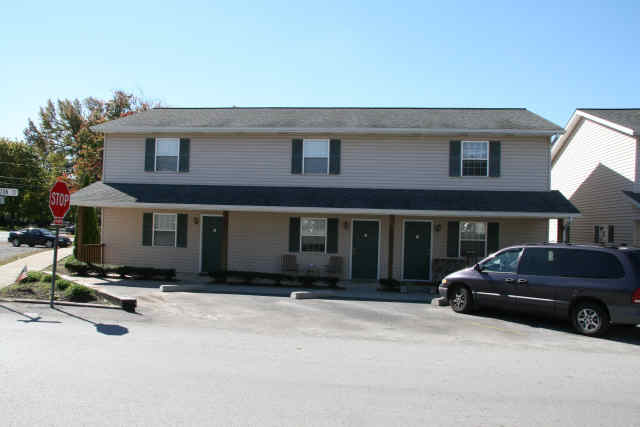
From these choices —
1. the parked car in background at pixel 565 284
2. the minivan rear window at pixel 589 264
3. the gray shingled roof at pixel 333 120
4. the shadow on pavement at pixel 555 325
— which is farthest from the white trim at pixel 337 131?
the minivan rear window at pixel 589 264

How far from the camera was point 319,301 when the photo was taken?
12.8 metres

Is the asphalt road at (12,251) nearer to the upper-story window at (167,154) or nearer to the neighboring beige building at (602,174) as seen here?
the upper-story window at (167,154)

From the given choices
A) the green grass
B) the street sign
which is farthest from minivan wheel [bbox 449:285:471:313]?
the street sign

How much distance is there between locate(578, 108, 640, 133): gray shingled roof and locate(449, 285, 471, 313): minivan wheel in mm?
9765

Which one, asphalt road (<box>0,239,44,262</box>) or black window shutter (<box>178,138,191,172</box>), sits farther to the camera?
asphalt road (<box>0,239,44,262</box>)

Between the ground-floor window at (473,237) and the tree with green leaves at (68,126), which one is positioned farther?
the tree with green leaves at (68,126)

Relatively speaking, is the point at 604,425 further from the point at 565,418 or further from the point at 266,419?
the point at 266,419

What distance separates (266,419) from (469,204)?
493 inches

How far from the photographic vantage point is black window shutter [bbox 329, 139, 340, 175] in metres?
17.3

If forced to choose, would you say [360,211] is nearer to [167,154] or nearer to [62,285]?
[167,154]

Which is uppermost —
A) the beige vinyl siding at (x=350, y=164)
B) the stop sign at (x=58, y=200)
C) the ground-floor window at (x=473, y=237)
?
the beige vinyl siding at (x=350, y=164)

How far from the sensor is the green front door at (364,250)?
671 inches

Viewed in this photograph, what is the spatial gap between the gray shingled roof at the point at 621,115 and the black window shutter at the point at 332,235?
10.7 metres

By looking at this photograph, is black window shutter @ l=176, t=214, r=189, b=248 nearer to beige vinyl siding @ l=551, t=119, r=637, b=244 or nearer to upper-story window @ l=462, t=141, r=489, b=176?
upper-story window @ l=462, t=141, r=489, b=176
